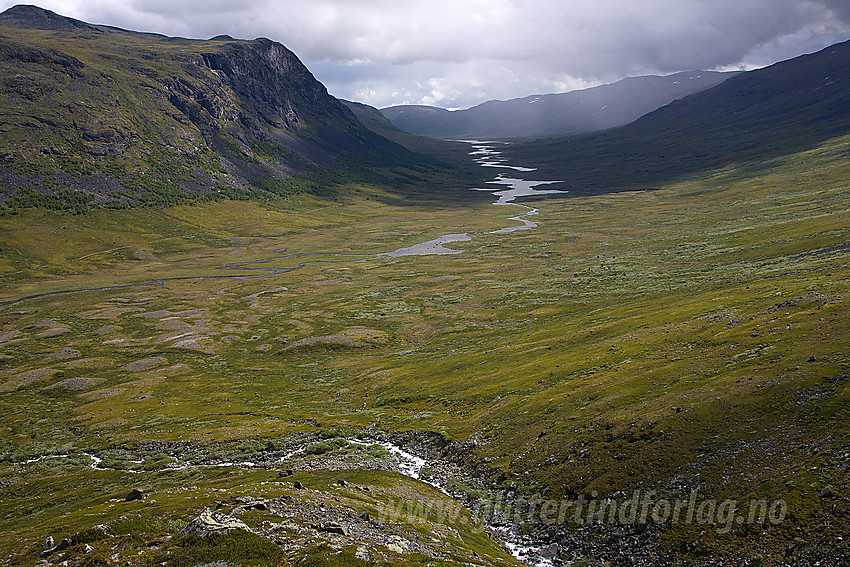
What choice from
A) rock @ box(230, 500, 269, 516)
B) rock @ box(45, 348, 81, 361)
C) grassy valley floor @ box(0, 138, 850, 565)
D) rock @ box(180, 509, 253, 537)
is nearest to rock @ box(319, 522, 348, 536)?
grassy valley floor @ box(0, 138, 850, 565)

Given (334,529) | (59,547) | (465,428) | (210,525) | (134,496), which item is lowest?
(465,428)

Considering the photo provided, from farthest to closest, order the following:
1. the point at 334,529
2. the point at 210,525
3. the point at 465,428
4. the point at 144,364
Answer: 1. the point at 144,364
2. the point at 465,428
3. the point at 334,529
4. the point at 210,525

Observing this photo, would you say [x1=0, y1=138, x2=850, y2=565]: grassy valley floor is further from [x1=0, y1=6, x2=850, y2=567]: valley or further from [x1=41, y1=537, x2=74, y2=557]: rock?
[x1=41, y1=537, x2=74, y2=557]: rock

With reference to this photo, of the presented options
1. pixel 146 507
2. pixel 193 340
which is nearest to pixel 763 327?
pixel 146 507

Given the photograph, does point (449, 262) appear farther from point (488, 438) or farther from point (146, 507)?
point (146, 507)

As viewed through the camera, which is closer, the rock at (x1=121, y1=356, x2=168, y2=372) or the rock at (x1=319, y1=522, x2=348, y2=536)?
the rock at (x1=319, y1=522, x2=348, y2=536)

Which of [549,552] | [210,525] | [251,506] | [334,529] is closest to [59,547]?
[210,525]

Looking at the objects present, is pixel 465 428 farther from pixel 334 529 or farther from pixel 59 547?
pixel 59 547
